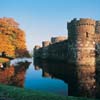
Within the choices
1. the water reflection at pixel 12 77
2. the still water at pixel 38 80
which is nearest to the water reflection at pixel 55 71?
the still water at pixel 38 80

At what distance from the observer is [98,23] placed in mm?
60594

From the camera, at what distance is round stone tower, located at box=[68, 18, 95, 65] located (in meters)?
47.8

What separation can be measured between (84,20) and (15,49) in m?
17.9

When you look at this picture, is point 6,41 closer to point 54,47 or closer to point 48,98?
point 54,47

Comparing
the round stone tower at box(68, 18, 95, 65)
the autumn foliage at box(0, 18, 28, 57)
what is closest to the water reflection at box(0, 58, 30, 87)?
the round stone tower at box(68, 18, 95, 65)

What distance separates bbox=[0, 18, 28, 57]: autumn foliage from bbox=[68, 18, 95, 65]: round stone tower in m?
12.9

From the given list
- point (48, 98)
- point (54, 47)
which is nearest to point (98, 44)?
point (54, 47)

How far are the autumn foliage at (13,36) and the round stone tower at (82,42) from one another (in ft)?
42.4

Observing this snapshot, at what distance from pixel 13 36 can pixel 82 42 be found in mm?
17657

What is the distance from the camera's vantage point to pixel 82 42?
48.6 metres

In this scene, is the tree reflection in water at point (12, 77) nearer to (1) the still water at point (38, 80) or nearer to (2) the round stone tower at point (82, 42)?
(1) the still water at point (38, 80)

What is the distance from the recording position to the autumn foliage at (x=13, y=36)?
5701cm

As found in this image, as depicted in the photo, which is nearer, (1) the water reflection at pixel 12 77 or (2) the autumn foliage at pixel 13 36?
(1) the water reflection at pixel 12 77

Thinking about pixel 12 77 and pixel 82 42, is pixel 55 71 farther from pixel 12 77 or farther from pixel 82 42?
pixel 12 77
